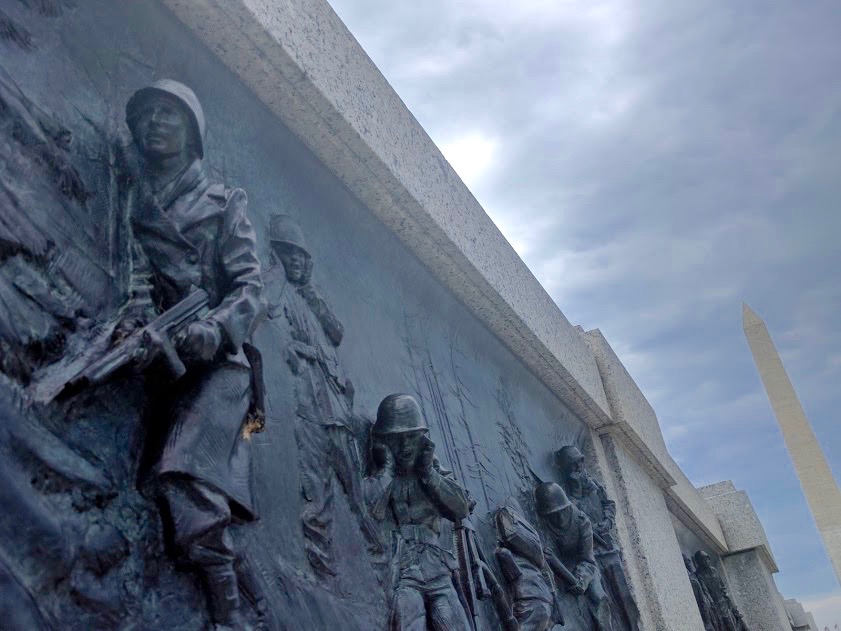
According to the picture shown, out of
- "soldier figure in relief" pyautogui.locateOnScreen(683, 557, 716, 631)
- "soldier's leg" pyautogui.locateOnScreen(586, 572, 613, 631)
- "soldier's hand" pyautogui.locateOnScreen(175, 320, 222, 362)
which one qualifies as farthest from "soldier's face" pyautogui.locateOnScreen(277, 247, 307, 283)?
"soldier figure in relief" pyautogui.locateOnScreen(683, 557, 716, 631)

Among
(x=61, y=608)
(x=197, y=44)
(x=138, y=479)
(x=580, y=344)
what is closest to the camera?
(x=61, y=608)

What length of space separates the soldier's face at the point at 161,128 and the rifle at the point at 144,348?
1.58 ft

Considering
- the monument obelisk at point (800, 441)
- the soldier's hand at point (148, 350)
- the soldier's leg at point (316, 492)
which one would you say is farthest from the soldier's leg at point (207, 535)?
the monument obelisk at point (800, 441)

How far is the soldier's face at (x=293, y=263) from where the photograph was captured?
319cm

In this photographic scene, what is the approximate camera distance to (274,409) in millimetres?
2805

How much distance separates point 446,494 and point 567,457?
106 inches

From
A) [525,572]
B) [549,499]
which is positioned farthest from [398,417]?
[549,499]

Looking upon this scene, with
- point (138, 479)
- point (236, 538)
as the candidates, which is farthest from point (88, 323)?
point (236, 538)

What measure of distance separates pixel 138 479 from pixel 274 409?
0.78 meters

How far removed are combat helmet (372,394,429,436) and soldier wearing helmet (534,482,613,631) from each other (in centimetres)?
201

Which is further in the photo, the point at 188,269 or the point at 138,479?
the point at 188,269

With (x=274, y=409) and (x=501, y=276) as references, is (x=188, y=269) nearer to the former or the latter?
(x=274, y=409)

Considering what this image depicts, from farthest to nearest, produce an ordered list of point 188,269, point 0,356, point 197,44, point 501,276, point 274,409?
1. point 501,276
2. point 197,44
3. point 274,409
4. point 188,269
5. point 0,356

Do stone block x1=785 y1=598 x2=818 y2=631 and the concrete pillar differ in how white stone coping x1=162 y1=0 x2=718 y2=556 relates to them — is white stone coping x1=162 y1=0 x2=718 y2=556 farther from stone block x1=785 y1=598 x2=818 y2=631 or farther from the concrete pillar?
stone block x1=785 y1=598 x2=818 y2=631
